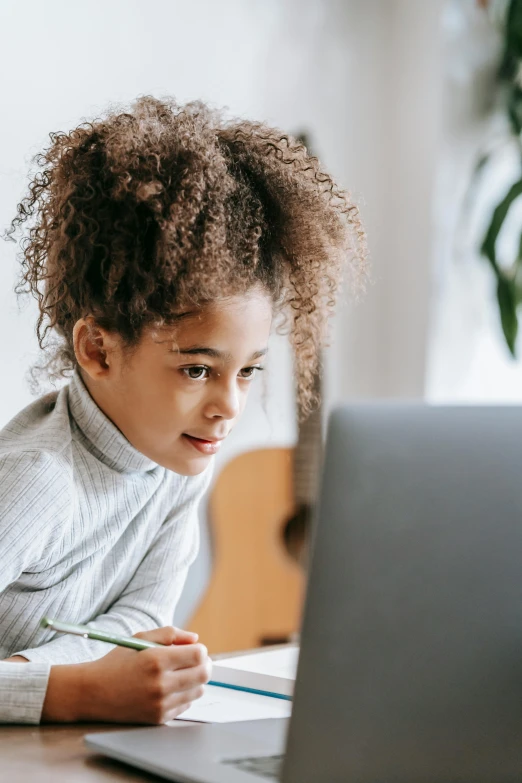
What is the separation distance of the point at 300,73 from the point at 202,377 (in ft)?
5.40

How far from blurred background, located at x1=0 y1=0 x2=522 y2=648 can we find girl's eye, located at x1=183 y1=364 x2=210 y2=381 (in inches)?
45.4

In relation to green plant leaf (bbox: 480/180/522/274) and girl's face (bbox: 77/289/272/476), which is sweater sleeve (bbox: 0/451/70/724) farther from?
green plant leaf (bbox: 480/180/522/274)

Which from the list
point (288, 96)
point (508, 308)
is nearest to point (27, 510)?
point (508, 308)

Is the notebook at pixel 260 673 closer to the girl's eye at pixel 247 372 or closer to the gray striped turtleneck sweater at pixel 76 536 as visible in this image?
the gray striped turtleneck sweater at pixel 76 536

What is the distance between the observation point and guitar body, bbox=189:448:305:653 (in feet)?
6.61

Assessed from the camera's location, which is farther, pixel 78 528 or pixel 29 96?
pixel 29 96

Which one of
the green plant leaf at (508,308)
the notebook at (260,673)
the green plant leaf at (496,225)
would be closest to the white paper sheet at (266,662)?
the notebook at (260,673)

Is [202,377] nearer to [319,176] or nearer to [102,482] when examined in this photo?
[102,482]

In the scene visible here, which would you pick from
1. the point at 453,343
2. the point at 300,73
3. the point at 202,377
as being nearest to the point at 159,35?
the point at 300,73

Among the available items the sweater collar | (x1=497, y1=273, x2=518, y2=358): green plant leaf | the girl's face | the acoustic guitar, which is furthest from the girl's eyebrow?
(x1=497, y1=273, x2=518, y2=358): green plant leaf

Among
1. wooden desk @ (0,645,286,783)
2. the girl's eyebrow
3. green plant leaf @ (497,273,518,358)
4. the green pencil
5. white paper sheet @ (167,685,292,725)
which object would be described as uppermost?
green plant leaf @ (497,273,518,358)

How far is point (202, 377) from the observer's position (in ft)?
2.91

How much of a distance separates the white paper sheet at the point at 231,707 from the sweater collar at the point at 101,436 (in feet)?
0.80

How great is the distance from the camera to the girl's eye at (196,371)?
88 centimetres
